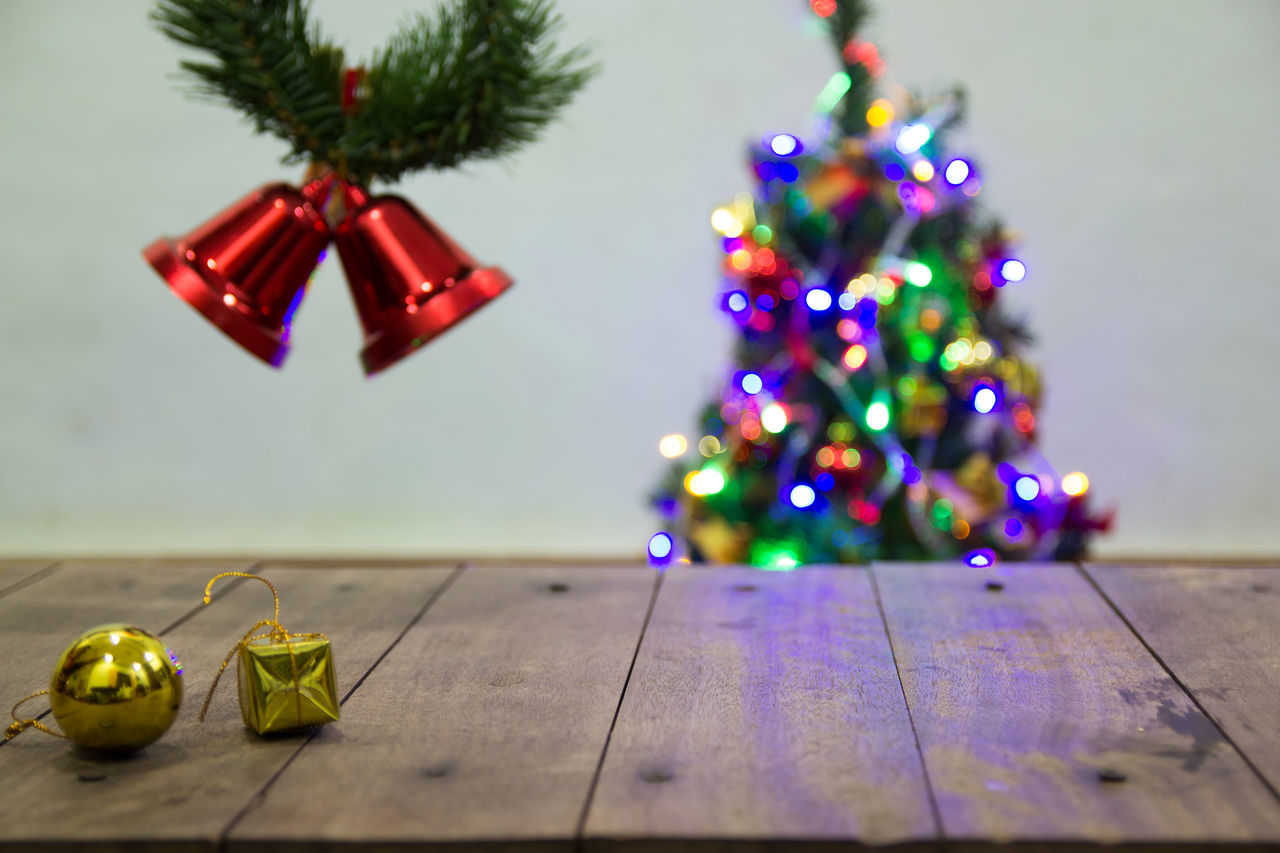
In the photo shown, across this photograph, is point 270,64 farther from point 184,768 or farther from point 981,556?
point 981,556

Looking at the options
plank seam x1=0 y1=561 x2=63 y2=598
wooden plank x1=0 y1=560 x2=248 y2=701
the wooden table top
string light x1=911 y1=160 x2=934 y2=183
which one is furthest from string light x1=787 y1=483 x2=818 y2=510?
plank seam x1=0 y1=561 x2=63 y2=598

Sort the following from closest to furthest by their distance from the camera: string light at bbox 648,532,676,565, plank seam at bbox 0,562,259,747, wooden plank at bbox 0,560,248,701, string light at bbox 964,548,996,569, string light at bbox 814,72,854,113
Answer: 1. wooden plank at bbox 0,560,248,701
2. plank seam at bbox 0,562,259,747
3. string light at bbox 964,548,996,569
4. string light at bbox 814,72,854,113
5. string light at bbox 648,532,676,565

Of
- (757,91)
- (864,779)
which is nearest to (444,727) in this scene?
(864,779)

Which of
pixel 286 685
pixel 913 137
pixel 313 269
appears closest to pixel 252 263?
pixel 313 269

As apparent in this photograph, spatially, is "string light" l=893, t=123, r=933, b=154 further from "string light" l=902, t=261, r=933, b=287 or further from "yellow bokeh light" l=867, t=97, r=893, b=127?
"string light" l=902, t=261, r=933, b=287

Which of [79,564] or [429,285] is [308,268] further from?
[79,564]

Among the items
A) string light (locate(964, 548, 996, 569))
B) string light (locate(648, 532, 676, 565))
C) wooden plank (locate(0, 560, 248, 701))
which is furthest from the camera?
string light (locate(648, 532, 676, 565))
